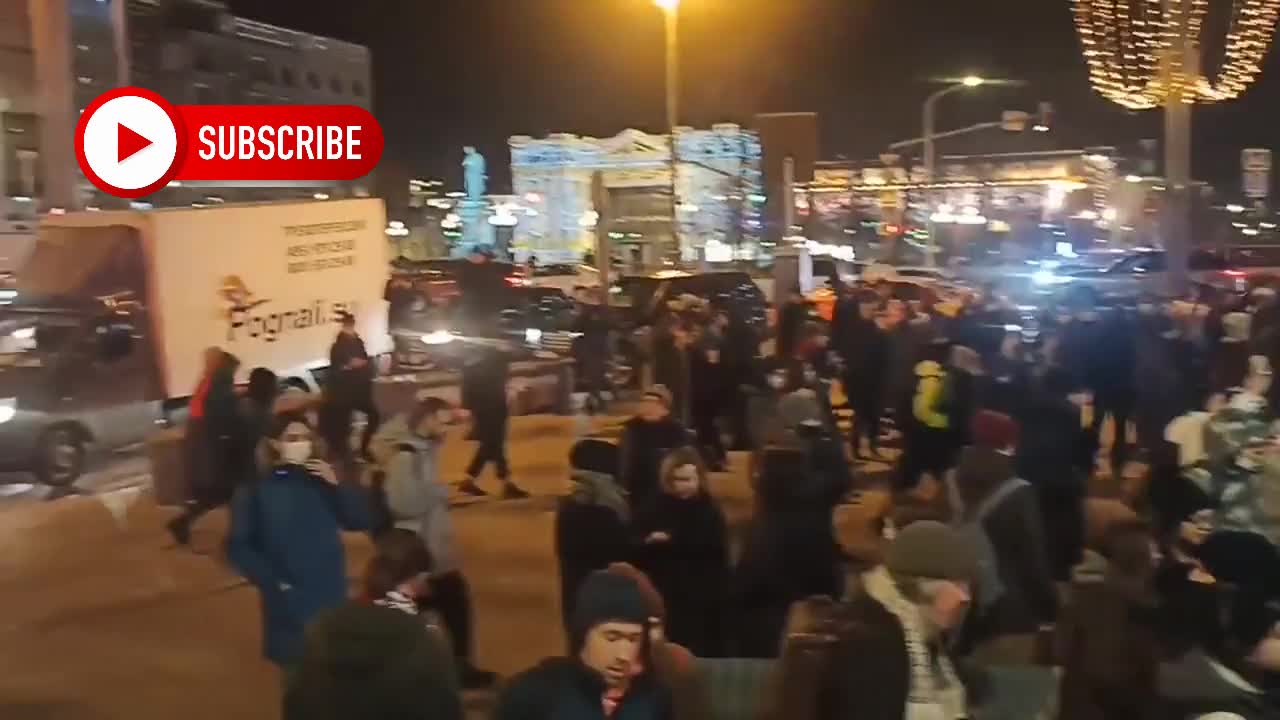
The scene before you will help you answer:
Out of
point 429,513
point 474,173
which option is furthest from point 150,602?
point 474,173

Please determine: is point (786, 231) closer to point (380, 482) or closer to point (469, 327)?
point (469, 327)

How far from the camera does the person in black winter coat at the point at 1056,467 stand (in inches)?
337

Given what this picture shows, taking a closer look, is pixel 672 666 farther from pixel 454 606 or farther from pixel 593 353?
pixel 593 353

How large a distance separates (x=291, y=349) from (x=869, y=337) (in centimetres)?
729

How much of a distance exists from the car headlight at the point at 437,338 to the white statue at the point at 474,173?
1813 inches

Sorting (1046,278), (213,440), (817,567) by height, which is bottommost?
Result: (213,440)

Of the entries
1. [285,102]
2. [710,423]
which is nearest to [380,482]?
[710,423]

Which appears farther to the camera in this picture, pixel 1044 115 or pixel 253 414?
pixel 1044 115

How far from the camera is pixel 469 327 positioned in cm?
2636

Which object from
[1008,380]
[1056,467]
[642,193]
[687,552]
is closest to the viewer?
[687,552]

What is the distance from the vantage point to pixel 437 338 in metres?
23.3

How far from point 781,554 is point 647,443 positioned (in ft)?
8.07
